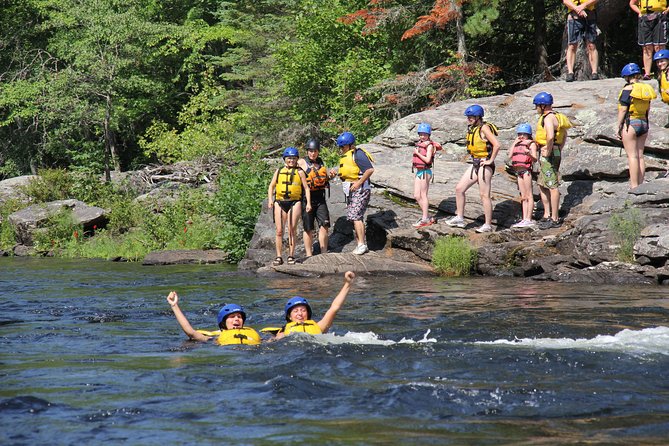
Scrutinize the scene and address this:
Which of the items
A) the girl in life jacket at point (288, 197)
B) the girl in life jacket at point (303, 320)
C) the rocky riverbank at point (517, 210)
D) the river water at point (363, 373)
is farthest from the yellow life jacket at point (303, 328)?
the girl in life jacket at point (288, 197)

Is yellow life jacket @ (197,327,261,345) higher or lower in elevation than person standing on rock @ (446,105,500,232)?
lower

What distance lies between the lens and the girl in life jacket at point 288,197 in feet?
53.9

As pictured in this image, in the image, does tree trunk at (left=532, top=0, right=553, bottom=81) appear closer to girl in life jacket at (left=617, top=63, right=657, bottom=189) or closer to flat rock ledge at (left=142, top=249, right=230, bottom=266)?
girl in life jacket at (left=617, top=63, right=657, bottom=189)

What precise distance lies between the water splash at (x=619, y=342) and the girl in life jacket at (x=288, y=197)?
8.11m

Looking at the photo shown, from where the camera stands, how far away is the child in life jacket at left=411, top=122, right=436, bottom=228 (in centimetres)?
1642

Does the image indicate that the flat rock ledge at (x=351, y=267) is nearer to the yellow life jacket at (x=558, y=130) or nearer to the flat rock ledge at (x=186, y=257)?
the yellow life jacket at (x=558, y=130)

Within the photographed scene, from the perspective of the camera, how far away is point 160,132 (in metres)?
36.4

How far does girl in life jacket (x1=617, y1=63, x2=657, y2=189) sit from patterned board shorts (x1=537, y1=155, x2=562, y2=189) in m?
1.15

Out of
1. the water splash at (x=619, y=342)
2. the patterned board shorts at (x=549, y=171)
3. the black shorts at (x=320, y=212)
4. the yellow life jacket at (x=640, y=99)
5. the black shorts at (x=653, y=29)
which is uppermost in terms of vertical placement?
the black shorts at (x=653, y=29)

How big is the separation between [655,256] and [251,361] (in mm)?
7516

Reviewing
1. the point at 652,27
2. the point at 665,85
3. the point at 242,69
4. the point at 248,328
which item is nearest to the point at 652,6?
the point at 652,27

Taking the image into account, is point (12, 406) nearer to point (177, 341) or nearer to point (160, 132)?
point (177, 341)

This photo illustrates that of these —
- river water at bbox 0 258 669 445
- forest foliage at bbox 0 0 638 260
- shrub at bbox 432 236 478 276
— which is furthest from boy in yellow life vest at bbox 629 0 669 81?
river water at bbox 0 258 669 445

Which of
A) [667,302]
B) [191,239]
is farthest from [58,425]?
[191,239]
